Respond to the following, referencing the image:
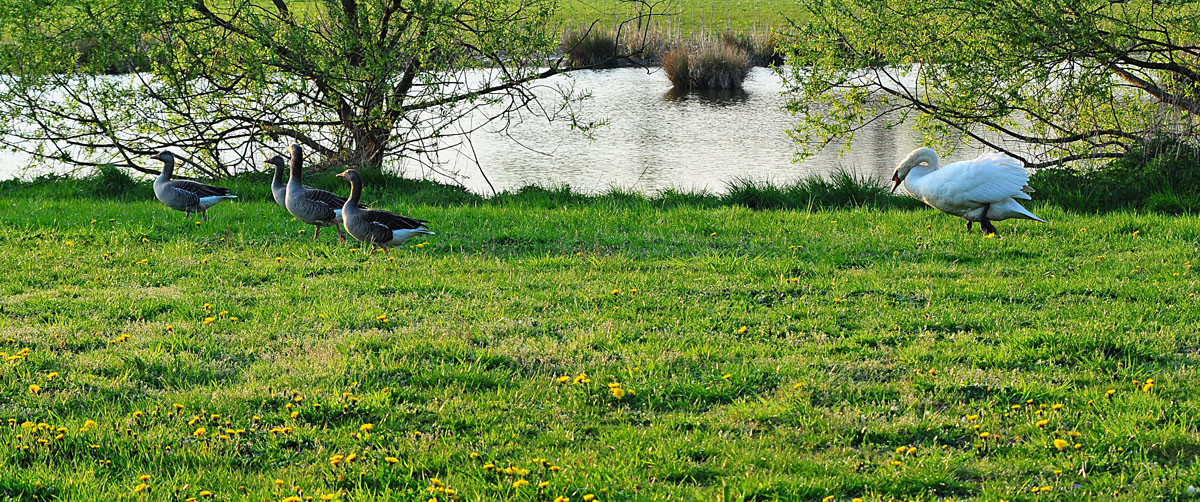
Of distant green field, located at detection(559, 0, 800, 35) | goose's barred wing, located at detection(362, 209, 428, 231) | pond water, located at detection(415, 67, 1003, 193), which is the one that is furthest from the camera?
distant green field, located at detection(559, 0, 800, 35)

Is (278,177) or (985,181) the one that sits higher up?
(985,181)

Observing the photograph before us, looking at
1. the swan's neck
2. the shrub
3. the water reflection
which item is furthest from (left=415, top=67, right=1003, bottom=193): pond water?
the swan's neck

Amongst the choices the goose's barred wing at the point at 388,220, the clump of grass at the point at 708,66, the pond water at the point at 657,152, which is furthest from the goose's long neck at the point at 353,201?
the clump of grass at the point at 708,66

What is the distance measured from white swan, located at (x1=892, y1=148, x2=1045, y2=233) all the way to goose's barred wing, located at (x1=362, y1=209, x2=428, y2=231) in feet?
16.0

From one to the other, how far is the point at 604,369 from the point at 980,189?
534cm

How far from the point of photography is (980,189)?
9.41m

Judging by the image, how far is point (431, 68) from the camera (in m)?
14.3

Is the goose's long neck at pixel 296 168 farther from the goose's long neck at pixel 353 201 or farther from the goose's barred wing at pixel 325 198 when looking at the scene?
the goose's long neck at pixel 353 201

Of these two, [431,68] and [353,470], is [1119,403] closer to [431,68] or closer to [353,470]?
[353,470]

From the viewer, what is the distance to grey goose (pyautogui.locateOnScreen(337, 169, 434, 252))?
8.70 meters

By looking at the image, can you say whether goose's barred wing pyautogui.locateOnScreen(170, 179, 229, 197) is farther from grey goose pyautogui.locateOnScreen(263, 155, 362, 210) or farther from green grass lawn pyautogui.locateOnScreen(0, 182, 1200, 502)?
green grass lawn pyautogui.locateOnScreen(0, 182, 1200, 502)

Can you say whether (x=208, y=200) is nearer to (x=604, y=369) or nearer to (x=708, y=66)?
(x=604, y=369)

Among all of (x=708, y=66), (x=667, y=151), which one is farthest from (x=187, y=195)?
(x=708, y=66)

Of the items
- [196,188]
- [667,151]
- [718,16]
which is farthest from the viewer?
[718,16]
